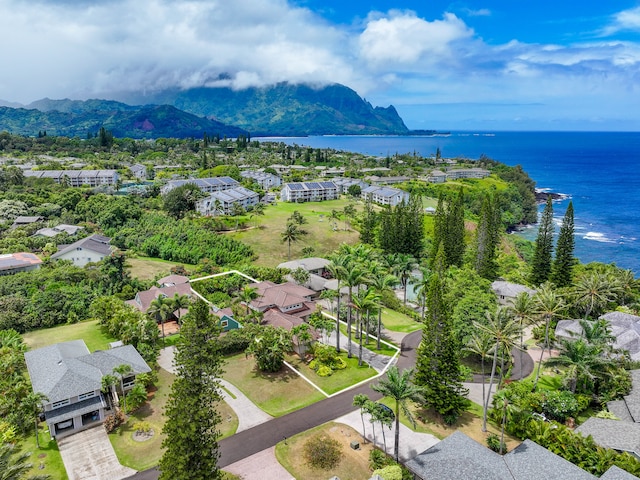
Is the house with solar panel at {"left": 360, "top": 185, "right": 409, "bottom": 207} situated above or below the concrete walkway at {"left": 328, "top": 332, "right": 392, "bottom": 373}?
above

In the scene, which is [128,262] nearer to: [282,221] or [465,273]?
[282,221]

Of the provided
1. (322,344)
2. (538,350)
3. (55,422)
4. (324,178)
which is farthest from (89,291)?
(324,178)

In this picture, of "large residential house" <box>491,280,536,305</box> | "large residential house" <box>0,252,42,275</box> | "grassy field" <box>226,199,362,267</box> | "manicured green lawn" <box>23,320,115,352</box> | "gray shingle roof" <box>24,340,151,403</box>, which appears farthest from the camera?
"grassy field" <box>226,199,362,267</box>

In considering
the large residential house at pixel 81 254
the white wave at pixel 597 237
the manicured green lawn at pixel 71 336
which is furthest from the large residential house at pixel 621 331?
the white wave at pixel 597 237

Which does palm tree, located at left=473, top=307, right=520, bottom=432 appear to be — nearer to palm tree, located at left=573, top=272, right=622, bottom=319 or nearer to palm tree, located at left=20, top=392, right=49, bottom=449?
palm tree, located at left=573, top=272, right=622, bottom=319

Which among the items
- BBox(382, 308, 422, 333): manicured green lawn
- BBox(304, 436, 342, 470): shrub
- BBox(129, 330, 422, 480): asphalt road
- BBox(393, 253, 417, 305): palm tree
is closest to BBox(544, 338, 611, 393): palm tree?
BBox(129, 330, 422, 480): asphalt road

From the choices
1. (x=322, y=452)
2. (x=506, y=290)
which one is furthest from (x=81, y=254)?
(x=506, y=290)

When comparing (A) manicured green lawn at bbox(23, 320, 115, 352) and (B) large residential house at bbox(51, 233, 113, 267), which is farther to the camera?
(B) large residential house at bbox(51, 233, 113, 267)
